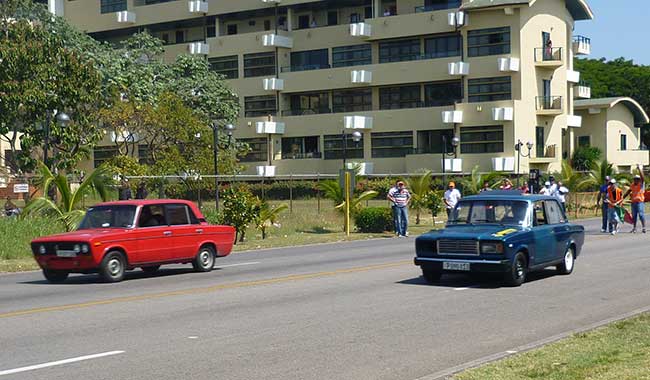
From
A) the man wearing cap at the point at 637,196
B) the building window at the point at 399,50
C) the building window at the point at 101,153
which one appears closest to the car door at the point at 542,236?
the man wearing cap at the point at 637,196

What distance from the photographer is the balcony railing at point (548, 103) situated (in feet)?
204

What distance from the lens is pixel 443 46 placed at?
63531 mm

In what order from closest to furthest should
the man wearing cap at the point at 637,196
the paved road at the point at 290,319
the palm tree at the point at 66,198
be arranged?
the paved road at the point at 290,319 → the palm tree at the point at 66,198 → the man wearing cap at the point at 637,196

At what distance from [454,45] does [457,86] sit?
2.76 metres

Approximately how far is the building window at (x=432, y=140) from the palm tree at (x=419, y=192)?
2313 cm

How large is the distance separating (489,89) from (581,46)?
1312 centimetres

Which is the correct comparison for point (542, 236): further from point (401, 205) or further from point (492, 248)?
point (401, 205)

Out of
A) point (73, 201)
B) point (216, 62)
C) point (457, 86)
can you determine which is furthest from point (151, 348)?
point (216, 62)

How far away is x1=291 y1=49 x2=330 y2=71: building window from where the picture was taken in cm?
6856

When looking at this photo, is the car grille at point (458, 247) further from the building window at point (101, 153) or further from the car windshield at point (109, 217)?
the building window at point (101, 153)

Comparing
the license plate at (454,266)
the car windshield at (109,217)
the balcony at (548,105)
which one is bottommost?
the license plate at (454,266)

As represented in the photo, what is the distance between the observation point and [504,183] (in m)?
35.9

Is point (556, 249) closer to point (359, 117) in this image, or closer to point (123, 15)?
point (359, 117)

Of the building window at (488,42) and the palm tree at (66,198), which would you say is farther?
the building window at (488,42)
